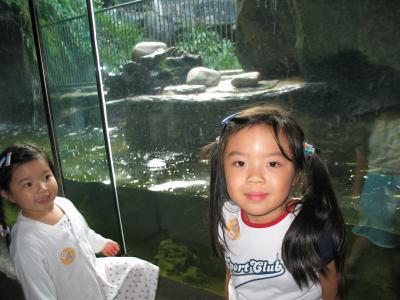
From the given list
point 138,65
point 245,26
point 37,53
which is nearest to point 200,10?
point 245,26

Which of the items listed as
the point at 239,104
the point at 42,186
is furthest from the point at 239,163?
the point at 239,104

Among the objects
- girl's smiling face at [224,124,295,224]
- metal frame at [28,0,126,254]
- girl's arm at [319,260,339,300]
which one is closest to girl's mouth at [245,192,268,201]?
girl's smiling face at [224,124,295,224]

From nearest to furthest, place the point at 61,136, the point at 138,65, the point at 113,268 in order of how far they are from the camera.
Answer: the point at 113,268 → the point at 61,136 → the point at 138,65

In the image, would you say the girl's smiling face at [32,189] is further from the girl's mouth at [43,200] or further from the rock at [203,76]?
the rock at [203,76]

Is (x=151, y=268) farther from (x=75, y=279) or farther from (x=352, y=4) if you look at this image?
(x=352, y=4)

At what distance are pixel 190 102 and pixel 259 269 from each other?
3.19m

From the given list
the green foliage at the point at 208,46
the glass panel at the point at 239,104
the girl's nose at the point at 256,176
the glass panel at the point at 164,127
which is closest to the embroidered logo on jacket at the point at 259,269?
the girl's nose at the point at 256,176

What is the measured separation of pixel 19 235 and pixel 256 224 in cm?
114

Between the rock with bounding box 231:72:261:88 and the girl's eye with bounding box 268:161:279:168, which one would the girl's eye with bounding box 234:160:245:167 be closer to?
the girl's eye with bounding box 268:161:279:168

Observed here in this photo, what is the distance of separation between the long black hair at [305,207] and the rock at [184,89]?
9.29 ft

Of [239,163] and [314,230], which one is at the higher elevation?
[239,163]

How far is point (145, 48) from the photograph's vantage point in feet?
12.0

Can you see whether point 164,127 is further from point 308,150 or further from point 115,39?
point 308,150

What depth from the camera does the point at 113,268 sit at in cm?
188
